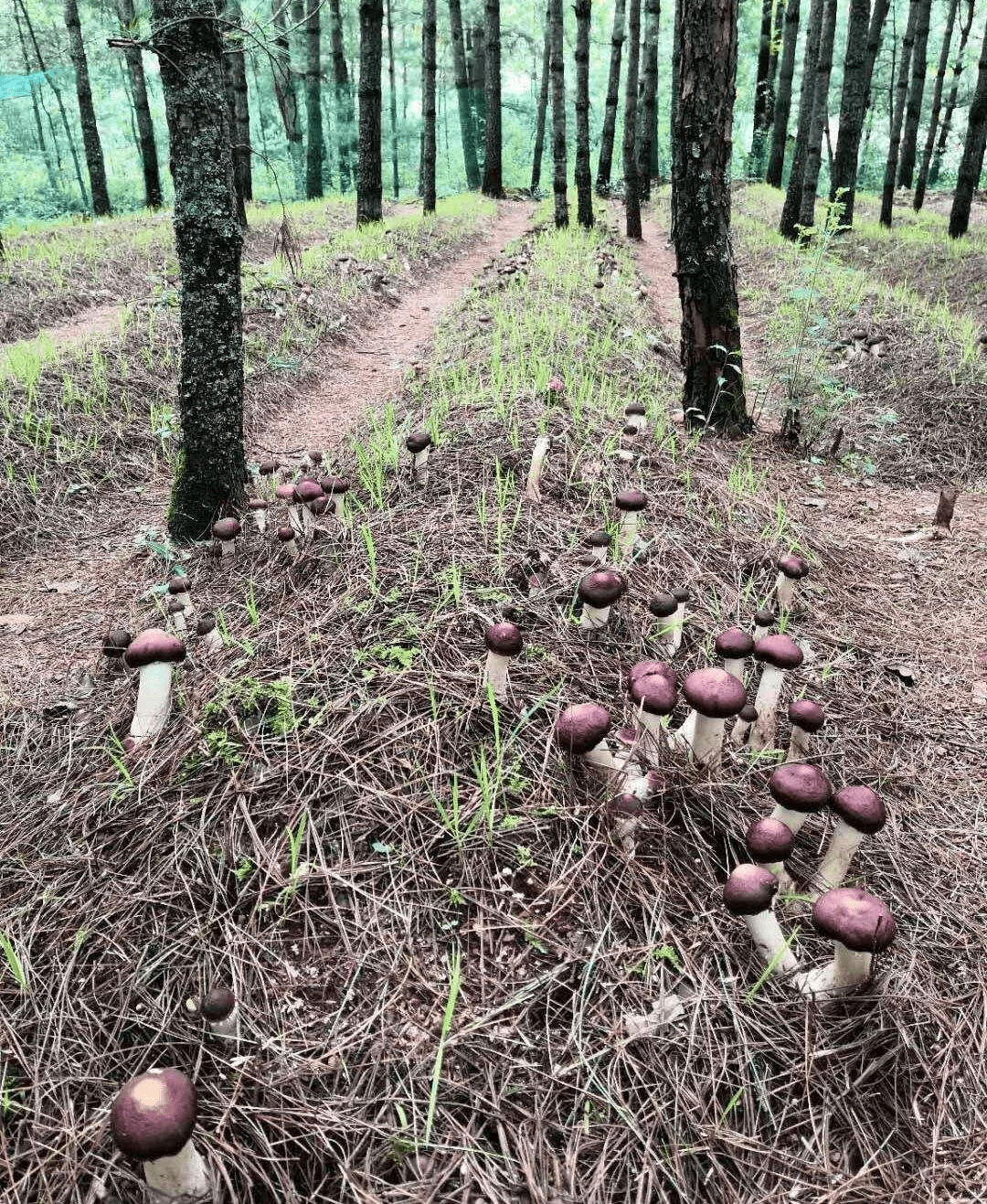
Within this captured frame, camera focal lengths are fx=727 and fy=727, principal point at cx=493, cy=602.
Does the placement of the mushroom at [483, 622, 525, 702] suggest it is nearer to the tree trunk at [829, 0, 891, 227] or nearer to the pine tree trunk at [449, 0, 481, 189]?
the tree trunk at [829, 0, 891, 227]

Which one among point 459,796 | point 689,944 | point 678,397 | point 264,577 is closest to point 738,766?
point 689,944

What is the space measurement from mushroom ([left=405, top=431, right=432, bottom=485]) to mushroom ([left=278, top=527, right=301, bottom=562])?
83 cm

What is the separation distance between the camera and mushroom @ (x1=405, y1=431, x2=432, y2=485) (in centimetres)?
408

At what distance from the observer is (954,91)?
76.1 feet

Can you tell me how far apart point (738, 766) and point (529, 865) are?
90 centimetres

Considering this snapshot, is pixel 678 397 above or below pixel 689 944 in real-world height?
Result: above

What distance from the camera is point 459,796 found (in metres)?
2.47

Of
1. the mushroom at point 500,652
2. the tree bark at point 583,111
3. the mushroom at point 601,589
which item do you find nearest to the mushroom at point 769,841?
the mushroom at point 500,652

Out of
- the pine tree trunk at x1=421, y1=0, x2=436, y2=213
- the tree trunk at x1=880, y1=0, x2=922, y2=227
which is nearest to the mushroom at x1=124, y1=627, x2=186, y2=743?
the pine tree trunk at x1=421, y1=0, x2=436, y2=213

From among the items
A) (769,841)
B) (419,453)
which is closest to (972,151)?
(419,453)

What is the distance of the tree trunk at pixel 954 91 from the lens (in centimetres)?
2284

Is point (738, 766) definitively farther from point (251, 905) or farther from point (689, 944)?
point (251, 905)

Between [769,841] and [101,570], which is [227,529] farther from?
[769,841]

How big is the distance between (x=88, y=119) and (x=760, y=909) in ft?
67.8
